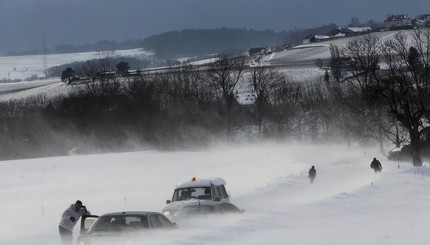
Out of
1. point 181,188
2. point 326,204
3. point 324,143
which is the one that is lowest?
point 324,143

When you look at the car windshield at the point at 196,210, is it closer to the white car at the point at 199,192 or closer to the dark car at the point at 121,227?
the white car at the point at 199,192

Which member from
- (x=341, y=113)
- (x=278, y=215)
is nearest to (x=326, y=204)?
(x=278, y=215)

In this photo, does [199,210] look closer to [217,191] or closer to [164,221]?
[217,191]


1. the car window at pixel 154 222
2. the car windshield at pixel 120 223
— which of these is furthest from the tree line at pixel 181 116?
the car windshield at pixel 120 223

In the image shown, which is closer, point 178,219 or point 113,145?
point 178,219

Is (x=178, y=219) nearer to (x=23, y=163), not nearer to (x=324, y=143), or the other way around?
(x=23, y=163)

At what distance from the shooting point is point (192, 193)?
21.8m

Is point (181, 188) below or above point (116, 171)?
above

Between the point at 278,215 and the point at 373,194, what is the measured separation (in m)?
9.27

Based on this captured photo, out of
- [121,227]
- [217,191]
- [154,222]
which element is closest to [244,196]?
[217,191]

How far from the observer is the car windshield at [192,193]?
70.3 feet

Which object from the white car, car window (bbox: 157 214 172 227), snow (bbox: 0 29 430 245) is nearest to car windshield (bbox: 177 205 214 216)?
snow (bbox: 0 29 430 245)

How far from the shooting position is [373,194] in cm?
3095

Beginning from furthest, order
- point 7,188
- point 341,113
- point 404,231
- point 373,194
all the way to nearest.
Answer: point 341,113 < point 7,188 < point 373,194 < point 404,231
